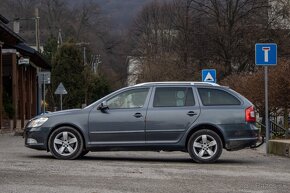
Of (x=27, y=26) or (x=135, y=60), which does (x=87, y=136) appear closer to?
(x=135, y=60)

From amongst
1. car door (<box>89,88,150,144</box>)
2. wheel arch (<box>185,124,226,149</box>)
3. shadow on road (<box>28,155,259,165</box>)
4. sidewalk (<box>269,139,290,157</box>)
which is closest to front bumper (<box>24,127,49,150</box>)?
shadow on road (<box>28,155,259,165</box>)

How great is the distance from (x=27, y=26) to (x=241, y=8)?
49060 millimetres

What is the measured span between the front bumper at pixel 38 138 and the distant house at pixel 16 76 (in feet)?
34.2

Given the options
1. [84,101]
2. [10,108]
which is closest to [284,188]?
[10,108]

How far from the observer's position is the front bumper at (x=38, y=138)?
42.1 feet

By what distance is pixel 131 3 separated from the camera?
67.6m

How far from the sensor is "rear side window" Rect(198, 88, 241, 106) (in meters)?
13.0

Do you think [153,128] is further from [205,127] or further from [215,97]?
[215,97]

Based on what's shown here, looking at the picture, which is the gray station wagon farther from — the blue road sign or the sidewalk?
the blue road sign

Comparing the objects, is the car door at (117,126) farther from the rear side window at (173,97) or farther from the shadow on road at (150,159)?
the shadow on road at (150,159)

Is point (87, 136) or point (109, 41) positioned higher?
point (109, 41)

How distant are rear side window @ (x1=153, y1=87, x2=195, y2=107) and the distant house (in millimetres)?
11150

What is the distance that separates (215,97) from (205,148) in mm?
1085

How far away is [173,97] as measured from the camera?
1300cm
